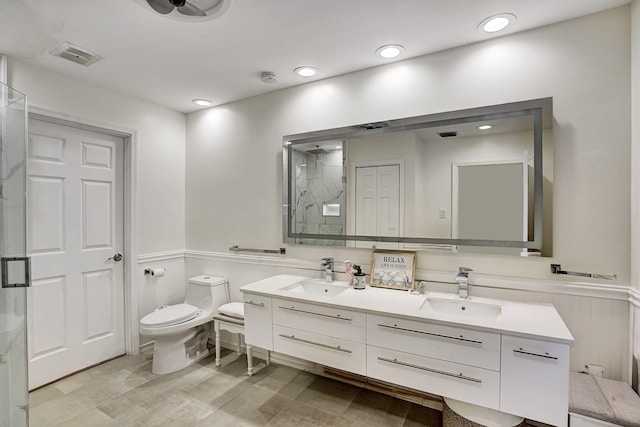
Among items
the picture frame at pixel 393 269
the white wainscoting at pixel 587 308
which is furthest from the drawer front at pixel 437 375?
the picture frame at pixel 393 269

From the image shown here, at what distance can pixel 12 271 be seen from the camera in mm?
1634

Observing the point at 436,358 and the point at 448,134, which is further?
the point at 448,134

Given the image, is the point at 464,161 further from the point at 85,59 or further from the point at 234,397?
the point at 85,59

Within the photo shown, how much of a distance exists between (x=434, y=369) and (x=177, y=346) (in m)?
2.14

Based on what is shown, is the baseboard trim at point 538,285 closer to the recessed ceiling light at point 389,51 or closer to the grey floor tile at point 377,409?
the grey floor tile at point 377,409

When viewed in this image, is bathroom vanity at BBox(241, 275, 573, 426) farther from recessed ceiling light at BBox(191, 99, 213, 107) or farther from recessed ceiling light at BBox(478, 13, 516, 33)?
recessed ceiling light at BBox(191, 99, 213, 107)

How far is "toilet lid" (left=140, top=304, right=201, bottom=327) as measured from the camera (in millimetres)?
2523

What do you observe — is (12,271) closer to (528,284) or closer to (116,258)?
(116,258)

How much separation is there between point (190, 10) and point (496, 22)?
1.73 m

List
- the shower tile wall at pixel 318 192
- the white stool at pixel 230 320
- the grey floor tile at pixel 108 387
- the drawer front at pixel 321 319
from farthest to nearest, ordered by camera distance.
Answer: the white stool at pixel 230 320 < the shower tile wall at pixel 318 192 < the grey floor tile at pixel 108 387 < the drawer front at pixel 321 319

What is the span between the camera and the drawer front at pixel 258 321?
214 cm

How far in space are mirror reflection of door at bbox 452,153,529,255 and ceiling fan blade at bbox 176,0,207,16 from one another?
1.78 metres

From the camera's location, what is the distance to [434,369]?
161 cm

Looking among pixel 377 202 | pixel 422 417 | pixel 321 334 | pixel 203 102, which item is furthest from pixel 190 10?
pixel 422 417
